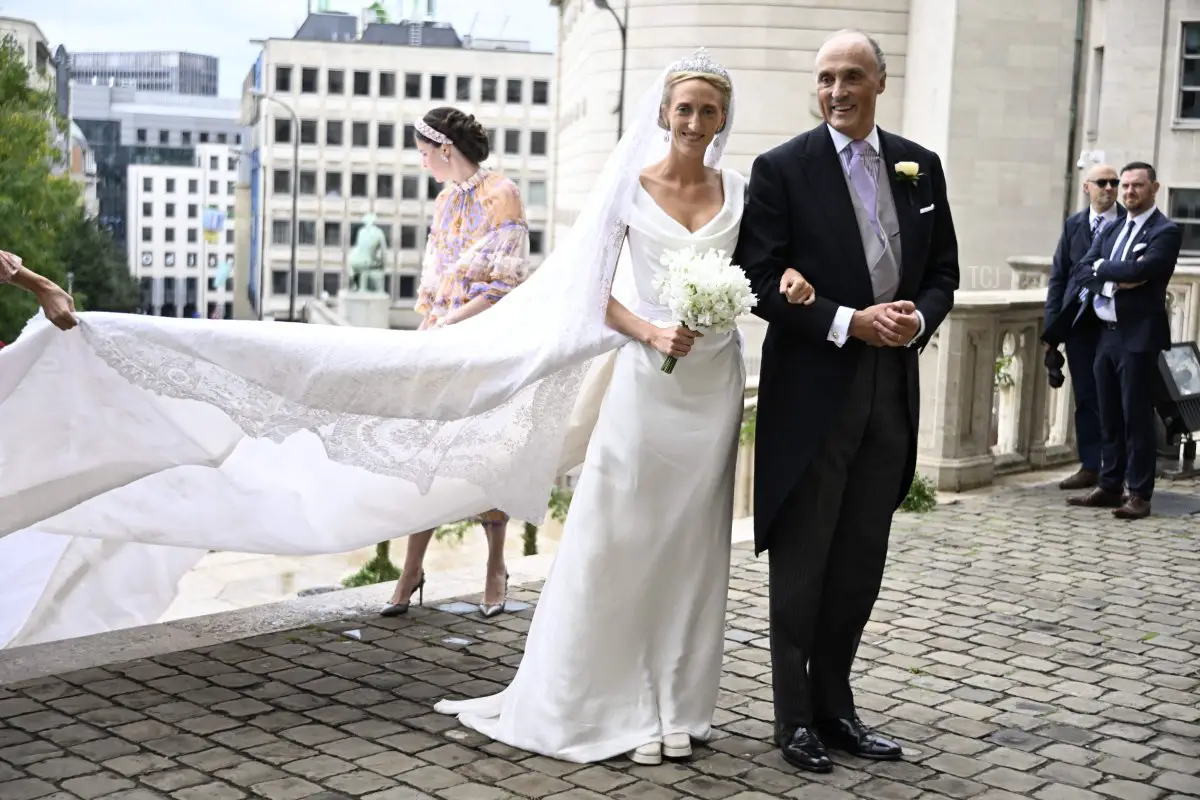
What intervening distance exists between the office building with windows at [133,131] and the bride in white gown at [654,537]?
169217 mm

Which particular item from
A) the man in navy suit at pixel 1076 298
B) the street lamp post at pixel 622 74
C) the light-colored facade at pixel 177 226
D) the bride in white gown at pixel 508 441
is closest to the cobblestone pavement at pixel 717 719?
the bride in white gown at pixel 508 441

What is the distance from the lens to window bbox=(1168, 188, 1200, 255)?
36438 millimetres

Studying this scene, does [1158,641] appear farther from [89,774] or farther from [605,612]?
[89,774]

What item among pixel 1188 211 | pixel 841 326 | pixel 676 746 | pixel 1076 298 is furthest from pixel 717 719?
pixel 1188 211

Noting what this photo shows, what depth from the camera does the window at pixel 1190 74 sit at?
36.2m

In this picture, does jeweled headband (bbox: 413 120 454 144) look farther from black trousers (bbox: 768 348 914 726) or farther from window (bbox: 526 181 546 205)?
window (bbox: 526 181 546 205)

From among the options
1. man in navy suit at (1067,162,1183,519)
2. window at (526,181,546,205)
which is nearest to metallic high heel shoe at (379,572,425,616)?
man in navy suit at (1067,162,1183,519)

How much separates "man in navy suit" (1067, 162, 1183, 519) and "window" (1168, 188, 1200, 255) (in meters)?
28.0

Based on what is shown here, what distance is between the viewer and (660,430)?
5195 millimetres

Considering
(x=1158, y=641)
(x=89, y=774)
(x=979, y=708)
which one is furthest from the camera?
(x=1158, y=641)

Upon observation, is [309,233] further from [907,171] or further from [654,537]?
[907,171]

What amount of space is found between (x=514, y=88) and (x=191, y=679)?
113 metres

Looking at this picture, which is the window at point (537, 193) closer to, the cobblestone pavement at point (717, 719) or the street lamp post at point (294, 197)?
the street lamp post at point (294, 197)

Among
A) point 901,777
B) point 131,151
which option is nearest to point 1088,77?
point 901,777
